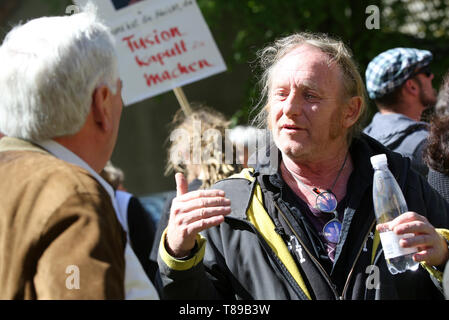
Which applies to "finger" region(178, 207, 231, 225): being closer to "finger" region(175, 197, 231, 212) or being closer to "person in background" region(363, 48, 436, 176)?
"finger" region(175, 197, 231, 212)

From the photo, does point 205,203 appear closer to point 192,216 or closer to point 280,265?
point 192,216

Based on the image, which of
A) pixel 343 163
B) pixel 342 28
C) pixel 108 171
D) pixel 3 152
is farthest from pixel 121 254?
pixel 342 28

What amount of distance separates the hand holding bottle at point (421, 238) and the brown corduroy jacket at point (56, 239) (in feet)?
3.24

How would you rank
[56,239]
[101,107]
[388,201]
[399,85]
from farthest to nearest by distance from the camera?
[399,85], [388,201], [101,107], [56,239]

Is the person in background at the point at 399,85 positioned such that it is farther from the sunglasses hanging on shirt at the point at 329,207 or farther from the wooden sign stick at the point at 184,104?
the sunglasses hanging on shirt at the point at 329,207

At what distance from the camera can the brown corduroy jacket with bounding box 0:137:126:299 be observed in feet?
5.40

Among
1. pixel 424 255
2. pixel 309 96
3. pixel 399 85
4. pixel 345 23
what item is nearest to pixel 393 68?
pixel 399 85

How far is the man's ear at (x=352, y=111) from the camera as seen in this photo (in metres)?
2.84

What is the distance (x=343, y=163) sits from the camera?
2.79m

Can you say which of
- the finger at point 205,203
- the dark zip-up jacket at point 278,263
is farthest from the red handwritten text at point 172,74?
the finger at point 205,203

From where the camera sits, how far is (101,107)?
1993 millimetres

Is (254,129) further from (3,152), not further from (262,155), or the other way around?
(3,152)

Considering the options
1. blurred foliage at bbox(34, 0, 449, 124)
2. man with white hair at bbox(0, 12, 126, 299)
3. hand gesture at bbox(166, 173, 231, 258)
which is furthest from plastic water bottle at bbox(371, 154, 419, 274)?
blurred foliage at bbox(34, 0, 449, 124)

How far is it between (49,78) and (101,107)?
20 centimetres
